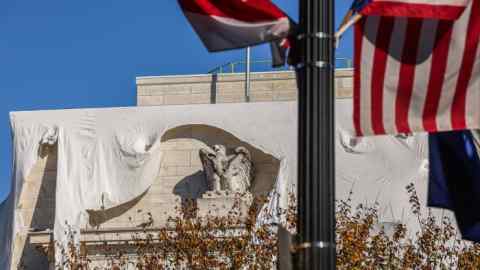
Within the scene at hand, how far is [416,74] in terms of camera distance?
11.0 metres

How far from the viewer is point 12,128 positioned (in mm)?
36500

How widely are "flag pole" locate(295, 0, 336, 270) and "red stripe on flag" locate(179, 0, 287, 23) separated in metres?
0.40

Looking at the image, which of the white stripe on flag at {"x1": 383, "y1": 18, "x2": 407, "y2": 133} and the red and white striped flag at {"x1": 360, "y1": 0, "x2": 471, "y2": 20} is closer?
the red and white striped flag at {"x1": 360, "y1": 0, "x2": 471, "y2": 20}

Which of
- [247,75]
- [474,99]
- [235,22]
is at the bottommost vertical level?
[474,99]

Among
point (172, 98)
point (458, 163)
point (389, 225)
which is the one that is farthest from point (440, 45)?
point (172, 98)

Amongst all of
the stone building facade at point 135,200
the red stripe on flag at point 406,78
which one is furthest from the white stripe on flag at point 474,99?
the stone building facade at point 135,200

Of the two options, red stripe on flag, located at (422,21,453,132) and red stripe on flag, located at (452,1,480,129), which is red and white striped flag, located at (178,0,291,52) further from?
red stripe on flag, located at (452,1,480,129)

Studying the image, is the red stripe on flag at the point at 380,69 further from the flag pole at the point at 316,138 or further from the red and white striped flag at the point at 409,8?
the flag pole at the point at 316,138

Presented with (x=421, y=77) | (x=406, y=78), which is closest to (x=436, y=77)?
(x=421, y=77)

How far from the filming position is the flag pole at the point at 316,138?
9.84 metres

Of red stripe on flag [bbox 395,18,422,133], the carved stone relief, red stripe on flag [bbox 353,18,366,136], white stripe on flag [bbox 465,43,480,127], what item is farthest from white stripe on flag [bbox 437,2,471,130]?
the carved stone relief

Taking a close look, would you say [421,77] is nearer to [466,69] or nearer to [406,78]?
[406,78]

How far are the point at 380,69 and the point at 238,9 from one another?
3.49ft

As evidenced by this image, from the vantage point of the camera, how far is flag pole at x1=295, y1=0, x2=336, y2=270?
32.3ft
